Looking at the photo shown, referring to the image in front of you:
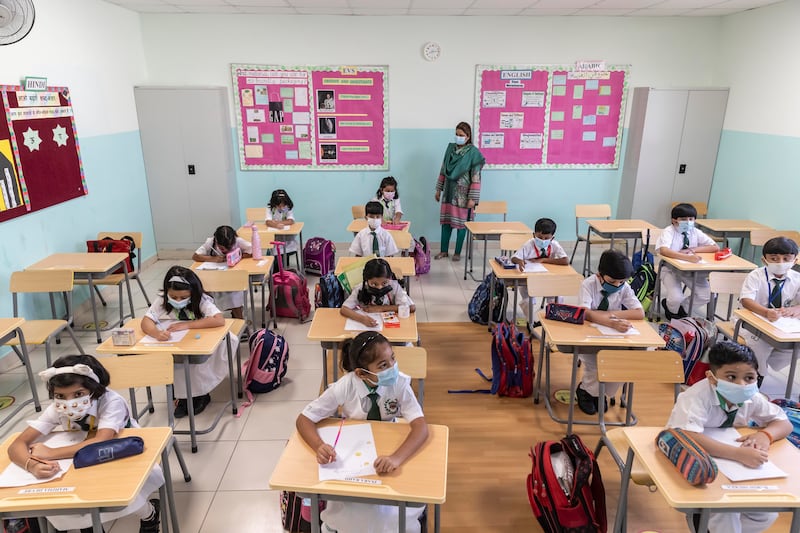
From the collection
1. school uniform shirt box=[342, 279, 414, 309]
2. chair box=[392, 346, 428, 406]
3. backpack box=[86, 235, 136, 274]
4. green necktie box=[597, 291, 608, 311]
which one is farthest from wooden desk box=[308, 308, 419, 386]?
backpack box=[86, 235, 136, 274]

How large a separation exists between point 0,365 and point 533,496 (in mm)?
4554

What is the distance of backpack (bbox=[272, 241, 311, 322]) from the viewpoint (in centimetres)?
536

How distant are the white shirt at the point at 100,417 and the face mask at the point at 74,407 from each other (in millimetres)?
36

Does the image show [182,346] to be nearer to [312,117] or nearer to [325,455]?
[325,455]

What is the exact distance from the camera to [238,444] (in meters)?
3.48

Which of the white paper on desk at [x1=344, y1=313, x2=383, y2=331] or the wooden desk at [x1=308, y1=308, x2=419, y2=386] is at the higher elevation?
the white paper on desk at [x1=344, y1=313, x2=383, y2=331]

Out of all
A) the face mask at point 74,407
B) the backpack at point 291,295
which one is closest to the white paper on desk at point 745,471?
the face mask at point 74,407

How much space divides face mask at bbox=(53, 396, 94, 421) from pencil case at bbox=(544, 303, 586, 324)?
9.40ft

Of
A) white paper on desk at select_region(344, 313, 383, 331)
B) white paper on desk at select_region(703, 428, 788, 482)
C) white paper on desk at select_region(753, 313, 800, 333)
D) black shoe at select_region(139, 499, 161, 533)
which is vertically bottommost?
black shoe at select_region(139, 499, 161, 533)

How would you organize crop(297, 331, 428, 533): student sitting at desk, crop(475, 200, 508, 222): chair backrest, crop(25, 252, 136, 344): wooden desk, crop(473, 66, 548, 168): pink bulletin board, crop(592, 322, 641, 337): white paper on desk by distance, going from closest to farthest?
crop(297, 331, 428, 533): student sitting at desk → crop(592, 322, 641, 337): white paper on desk → crop(25, 252, 136, 344): wooden desk → crop(475, 200, 508, 222): chair backrest → crop(473, 66, 548, 168): pink bulletin board

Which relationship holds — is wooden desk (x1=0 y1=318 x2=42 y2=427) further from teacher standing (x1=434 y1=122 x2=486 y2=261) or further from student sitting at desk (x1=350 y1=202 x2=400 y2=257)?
teacher standing (x1=434 y1=122 x2=486 y2=261)

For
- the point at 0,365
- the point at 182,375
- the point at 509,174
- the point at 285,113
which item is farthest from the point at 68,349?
the point at 509,174

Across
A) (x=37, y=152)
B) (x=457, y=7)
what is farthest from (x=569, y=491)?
(x=457, y=7)

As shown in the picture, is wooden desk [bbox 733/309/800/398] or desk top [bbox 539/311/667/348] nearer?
desk top [bbox 539/311/667/348]
